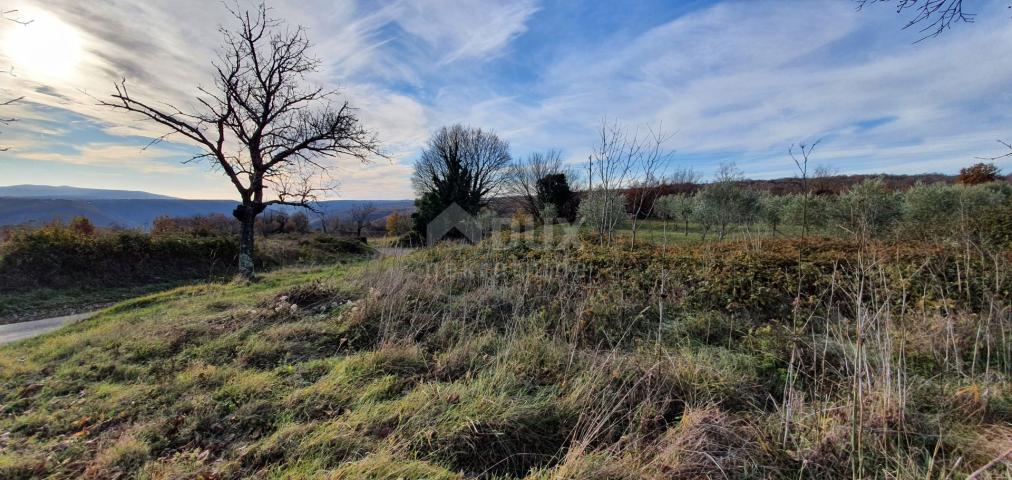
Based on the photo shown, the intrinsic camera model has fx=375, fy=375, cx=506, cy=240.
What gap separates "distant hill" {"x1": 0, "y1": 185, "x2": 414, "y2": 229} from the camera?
4631 centimetres

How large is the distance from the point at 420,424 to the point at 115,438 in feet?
7.07

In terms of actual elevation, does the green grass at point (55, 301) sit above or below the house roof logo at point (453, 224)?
below

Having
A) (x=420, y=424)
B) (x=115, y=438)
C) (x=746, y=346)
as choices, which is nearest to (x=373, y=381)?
(x=420, y=424)

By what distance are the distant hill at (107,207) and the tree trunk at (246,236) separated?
208 centimetres

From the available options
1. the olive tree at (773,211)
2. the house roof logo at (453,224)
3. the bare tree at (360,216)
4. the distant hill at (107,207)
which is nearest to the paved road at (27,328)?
the distant hill at (107,207)

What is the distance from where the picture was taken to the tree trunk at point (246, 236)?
11250mm

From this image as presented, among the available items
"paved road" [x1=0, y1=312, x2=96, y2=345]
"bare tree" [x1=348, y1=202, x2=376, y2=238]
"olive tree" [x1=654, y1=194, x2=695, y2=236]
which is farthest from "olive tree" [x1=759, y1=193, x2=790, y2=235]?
"bare tree" [x1=348, y1=202, x2=376, y2=238]

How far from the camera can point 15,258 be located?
36.3 feet

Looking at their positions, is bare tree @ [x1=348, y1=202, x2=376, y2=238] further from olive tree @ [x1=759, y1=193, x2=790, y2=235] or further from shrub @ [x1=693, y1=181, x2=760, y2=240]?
olive tree @ [x1=759, y1=193, x2=790, y2=235]

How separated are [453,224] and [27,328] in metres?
22.6

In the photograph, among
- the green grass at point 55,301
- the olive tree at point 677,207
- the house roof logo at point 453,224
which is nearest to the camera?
the green grass at point 55,301

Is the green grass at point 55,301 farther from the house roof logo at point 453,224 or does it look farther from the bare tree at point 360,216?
the bare tree at point 360,216

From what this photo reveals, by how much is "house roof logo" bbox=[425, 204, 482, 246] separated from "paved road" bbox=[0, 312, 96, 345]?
18043 mm

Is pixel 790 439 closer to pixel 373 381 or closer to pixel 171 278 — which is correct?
→ pixel 373 381
